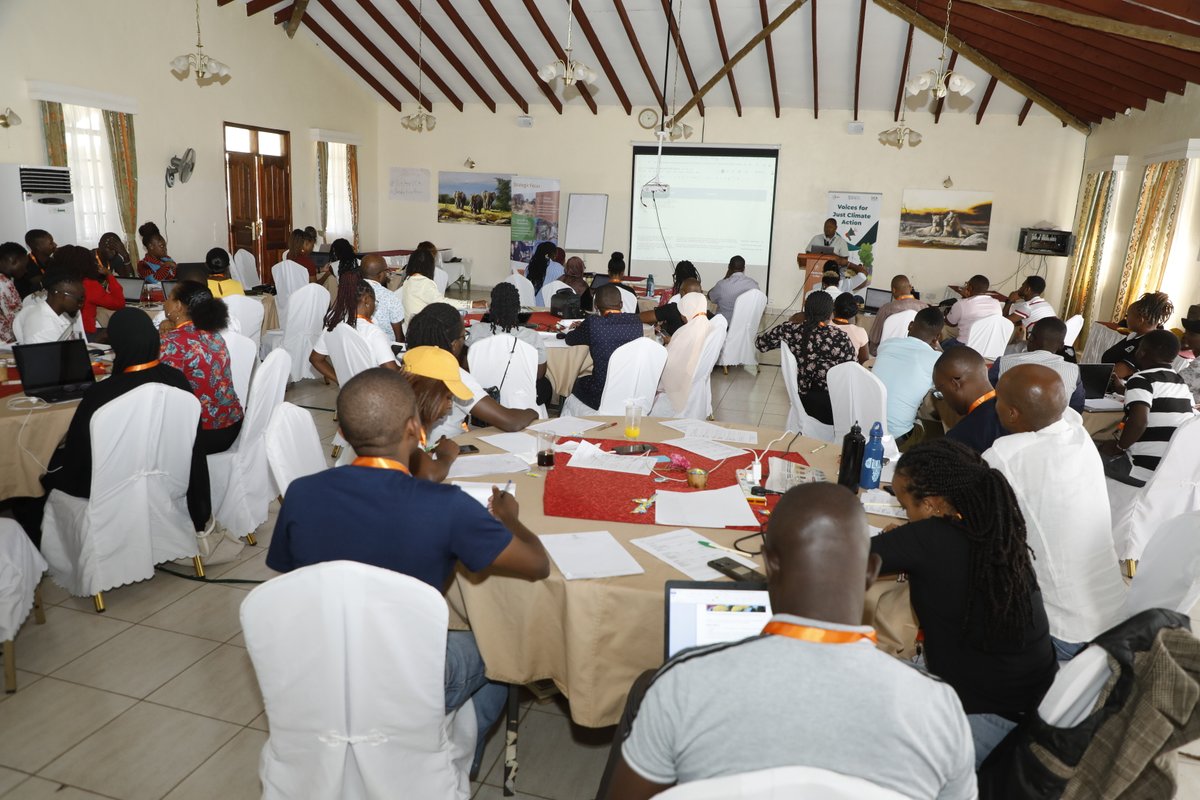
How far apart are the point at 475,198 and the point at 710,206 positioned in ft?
14.4

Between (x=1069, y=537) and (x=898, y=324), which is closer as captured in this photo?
(x=1069, y=537)

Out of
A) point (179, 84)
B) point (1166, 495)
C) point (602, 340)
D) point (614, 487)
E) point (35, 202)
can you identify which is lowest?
point (1166, 495)

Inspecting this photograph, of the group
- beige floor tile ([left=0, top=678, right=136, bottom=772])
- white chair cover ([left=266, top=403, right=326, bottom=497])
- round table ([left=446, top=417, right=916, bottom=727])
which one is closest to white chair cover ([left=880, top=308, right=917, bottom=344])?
round table ([left=446, top=417, right=916, bottom=727])

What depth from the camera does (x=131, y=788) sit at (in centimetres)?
251

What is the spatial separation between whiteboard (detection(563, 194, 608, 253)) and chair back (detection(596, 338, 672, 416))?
379 inches

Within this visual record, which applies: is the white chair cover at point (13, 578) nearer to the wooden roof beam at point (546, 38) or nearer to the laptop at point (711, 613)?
the laptop at point (711, 613)

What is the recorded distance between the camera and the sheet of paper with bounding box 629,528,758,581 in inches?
88.6

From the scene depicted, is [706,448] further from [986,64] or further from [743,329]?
[986,64]

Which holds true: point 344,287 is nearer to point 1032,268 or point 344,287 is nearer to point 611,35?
point 611,35

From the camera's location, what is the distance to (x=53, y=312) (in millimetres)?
4805

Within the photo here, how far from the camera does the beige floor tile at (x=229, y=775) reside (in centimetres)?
250

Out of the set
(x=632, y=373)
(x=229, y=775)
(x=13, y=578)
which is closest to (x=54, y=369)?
(x=13, y=578)

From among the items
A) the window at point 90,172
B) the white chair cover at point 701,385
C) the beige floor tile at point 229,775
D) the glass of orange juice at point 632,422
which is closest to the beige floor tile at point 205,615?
the beige floor tile at point 229,775

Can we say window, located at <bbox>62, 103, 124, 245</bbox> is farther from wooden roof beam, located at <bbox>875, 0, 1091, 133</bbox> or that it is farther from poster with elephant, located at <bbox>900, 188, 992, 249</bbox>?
poster with elephant, located at <bbox>900, 188, 992, 249</bbox>
